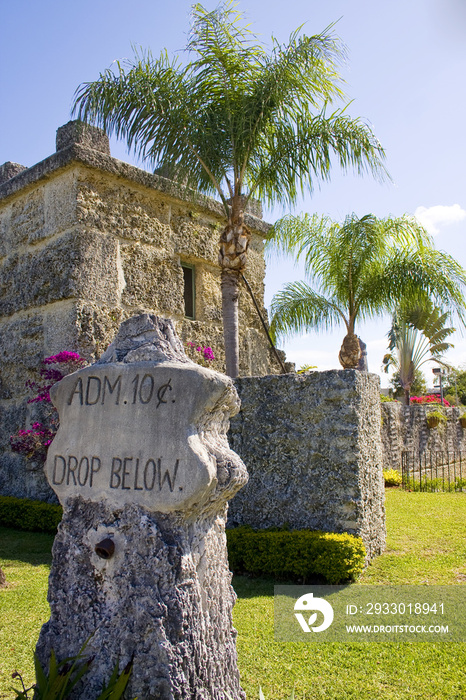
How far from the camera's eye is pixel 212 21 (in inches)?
277

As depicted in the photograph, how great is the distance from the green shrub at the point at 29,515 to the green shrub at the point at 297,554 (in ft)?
7.04

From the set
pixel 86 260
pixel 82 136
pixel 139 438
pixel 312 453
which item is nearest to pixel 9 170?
pixel 82 136

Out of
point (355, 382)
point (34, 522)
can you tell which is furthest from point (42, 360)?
point (355, 382)

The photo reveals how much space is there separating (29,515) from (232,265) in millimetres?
4023

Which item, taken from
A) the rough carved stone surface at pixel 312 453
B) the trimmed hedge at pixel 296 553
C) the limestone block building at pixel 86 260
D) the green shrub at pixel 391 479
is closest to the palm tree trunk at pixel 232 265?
the limestone block building at pixel 86 260

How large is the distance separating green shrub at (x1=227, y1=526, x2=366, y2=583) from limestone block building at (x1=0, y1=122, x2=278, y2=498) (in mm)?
2911

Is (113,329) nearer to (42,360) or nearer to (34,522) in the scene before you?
(42,360)

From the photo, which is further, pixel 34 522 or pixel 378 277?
pixel 378 277

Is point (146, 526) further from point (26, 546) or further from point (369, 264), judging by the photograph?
point (369, 264)

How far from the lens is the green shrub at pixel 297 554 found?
4879mm

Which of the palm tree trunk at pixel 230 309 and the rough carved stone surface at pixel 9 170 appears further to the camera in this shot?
the rough carved stone surface at pixel 9 170

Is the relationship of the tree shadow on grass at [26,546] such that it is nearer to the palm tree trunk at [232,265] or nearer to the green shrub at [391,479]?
the palm tree trunk at [232,265]

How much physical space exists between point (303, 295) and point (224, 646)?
1111 cm


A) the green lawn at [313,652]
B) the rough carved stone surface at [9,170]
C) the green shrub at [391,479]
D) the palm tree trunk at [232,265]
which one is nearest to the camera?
the green lawn at [313,652]
